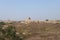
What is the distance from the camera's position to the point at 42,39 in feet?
80.1

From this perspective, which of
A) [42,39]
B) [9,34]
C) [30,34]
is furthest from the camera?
[30,34]

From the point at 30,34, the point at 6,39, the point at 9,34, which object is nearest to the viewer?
the point at 6,39

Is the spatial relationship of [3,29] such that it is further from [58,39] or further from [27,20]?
[27,20]

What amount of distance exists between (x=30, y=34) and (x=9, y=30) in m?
4.75

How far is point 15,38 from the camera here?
22750mm

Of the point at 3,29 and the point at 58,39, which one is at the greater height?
the point at 3,29

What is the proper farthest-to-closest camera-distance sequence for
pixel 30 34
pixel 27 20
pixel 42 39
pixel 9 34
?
pixel 27 20, pixel 30 34, pixel 42 39, pixel 9 34

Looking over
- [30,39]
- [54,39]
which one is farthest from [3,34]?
[54,39]

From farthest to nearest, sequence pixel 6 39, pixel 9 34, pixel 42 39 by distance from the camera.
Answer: pixel 42 39 < pixel 9 34 < pixel 6 39

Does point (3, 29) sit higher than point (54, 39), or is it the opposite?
point (3, 29)

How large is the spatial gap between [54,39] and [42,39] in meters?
1.53

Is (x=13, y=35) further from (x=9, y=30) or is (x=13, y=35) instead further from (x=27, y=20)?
(x=27, y=20)

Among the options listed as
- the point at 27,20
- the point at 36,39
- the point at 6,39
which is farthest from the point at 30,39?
the point at 27,20

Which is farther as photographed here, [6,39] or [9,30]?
[9,30]
